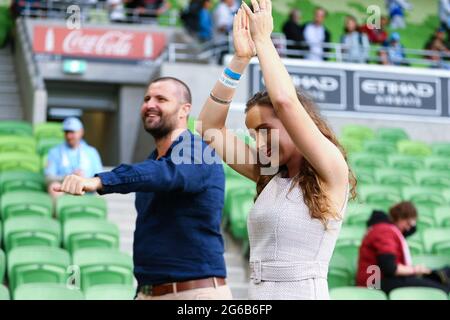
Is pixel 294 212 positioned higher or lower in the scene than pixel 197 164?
lower

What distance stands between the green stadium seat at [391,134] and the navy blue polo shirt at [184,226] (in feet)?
29.6

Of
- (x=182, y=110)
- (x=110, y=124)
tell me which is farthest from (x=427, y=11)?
(x=182, y=110)

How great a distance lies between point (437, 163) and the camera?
461 inches

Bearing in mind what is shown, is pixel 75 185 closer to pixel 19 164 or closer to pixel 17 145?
pixel 19 164

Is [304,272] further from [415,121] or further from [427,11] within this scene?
[427,11]

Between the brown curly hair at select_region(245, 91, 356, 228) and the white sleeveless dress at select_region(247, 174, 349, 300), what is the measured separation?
0.07 feet

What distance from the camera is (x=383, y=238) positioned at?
727 cm

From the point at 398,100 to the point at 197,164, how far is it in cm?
1019

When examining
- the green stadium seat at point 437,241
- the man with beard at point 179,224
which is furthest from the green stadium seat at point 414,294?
the man with beard at point 179,224

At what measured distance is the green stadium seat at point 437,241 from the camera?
862 cm

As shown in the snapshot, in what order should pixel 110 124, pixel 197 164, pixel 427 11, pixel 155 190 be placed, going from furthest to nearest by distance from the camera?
1. pixel 427 11
2. pixel 110 124
3. pixel 197 164
4. pixel 155 190

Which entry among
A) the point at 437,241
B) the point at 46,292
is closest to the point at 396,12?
the point at 437,241

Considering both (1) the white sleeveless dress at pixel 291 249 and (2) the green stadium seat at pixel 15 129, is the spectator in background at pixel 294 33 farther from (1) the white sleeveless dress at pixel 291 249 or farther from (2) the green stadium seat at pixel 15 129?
(1) the white sleeveless dress at pixel 291 249
